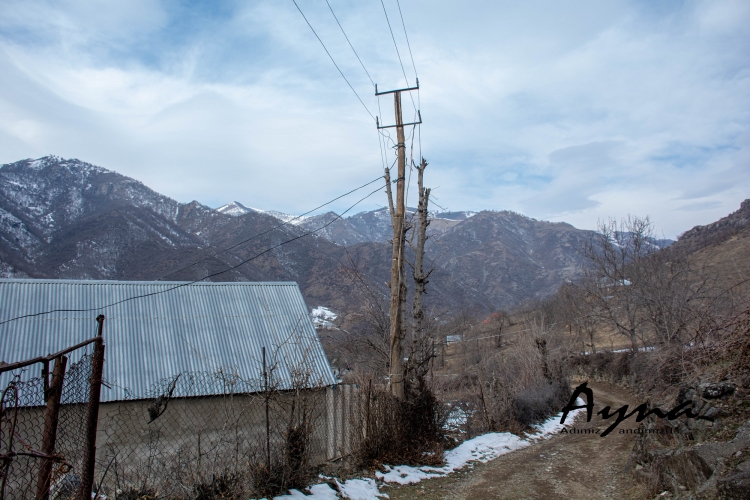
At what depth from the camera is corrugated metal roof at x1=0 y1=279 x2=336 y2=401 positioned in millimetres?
12102

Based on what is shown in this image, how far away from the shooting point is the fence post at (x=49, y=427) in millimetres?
3635

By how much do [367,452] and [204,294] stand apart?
8.65 m

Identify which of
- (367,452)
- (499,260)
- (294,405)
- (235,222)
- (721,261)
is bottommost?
(367,452)

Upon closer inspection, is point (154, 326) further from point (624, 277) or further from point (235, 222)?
point (235, 222)

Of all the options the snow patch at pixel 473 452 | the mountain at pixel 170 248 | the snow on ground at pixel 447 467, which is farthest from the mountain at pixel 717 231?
the snow on ground at pixel 447 467

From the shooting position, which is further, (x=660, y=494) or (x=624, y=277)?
(x=624, y=277)

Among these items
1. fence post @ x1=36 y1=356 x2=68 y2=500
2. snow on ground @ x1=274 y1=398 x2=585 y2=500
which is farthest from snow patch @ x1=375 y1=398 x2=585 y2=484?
fence post @ x1=36 y1=356 x2=68 y2=500

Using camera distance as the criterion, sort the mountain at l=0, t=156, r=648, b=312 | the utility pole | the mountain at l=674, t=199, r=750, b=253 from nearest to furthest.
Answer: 1. the utility pole
2. the mountain at l=674, t=199, r=750, b=253
3. the mountain at l=0, t=156, r=648, b=312

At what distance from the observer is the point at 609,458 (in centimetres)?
1009

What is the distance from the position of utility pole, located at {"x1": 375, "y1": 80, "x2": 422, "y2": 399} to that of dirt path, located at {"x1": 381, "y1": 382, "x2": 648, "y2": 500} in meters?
2.00

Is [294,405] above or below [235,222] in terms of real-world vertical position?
below

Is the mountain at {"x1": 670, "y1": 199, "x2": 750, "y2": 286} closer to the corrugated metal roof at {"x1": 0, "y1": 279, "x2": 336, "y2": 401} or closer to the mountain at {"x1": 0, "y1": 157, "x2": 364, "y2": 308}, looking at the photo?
the corrugated metal roof at {"x1": 0, "y1": 279, "x2": 336, "y2": 401}

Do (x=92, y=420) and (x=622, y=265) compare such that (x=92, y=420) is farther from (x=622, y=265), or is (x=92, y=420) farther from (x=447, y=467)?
(x=622, y=265)

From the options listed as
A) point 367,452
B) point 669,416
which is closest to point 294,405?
point 367,452
